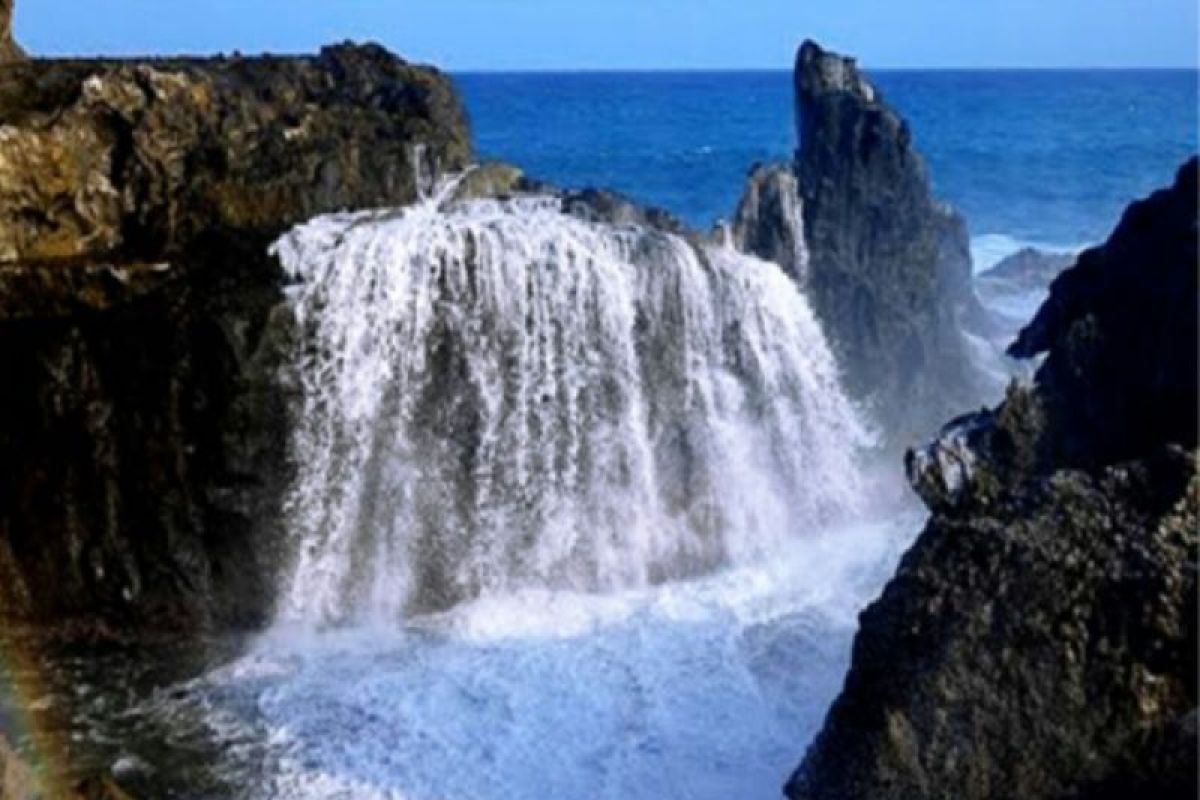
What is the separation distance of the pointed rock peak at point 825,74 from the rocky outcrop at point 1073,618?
551 inches

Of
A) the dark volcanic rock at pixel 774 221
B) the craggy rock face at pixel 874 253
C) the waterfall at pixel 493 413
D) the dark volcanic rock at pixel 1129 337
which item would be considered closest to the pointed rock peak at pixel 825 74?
the craggy rock face at pixel 874 253

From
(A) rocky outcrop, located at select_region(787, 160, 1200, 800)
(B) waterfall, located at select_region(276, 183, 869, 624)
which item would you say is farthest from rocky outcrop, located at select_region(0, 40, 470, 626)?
(A) rocky outcrop, located at select_region(787, 160, 1200, 800)

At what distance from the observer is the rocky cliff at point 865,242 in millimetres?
22641

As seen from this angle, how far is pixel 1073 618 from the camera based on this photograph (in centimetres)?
916

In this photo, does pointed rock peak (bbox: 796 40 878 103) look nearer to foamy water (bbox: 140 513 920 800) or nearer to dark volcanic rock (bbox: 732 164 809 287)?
dark volcanic rock (bbox: 732 164 809 287)

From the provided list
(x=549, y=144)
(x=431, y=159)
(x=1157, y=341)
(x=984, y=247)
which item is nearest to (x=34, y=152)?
(x=431, y=159)

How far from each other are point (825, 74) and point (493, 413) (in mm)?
11037

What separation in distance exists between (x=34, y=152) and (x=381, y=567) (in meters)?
5.55

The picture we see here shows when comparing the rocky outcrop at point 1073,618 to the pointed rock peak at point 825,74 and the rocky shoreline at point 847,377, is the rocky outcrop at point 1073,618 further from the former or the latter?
the pointed rock peak at point 825,74

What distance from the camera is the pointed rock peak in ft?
79.5

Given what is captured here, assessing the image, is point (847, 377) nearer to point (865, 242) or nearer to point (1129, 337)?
point (865, 242)

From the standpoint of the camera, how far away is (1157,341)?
33.3 ft

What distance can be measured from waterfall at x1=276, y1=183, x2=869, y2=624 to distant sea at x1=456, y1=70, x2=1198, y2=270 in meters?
25.4

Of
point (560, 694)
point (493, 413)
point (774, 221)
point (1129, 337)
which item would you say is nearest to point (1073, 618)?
point (1129, 337)
